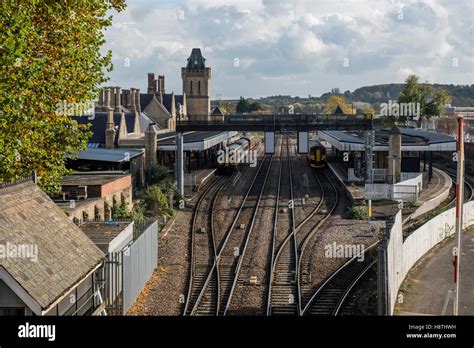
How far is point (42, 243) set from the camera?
11.1 metres

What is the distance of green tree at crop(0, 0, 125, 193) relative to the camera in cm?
1132

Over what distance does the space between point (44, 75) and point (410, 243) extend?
40.0ft

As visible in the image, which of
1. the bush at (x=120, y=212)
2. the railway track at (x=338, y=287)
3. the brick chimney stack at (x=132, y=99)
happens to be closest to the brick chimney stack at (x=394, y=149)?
the railway track at (x=338, y=287)

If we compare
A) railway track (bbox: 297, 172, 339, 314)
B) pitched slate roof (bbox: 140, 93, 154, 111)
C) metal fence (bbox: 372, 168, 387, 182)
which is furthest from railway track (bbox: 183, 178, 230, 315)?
pitched slate roof (bbox: 140, 93, 154, 111)

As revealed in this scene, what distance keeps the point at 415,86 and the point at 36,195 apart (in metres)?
60.6

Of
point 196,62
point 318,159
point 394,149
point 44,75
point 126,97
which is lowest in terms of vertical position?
point 318,159

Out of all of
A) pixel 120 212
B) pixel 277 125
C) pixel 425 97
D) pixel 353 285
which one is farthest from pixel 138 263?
pixel 425 97

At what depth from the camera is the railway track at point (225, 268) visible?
651 inches

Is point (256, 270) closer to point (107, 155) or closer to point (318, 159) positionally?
point (107, 155)

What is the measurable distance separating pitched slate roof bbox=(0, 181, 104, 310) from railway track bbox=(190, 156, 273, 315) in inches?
190

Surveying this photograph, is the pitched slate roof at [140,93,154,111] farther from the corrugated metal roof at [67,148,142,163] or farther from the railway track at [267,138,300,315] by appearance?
the railway track at [267,138,300,315]

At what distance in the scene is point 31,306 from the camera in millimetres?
9469

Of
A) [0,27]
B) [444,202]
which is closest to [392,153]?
[444,202]

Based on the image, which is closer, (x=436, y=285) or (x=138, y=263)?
(x=436, y=285)
